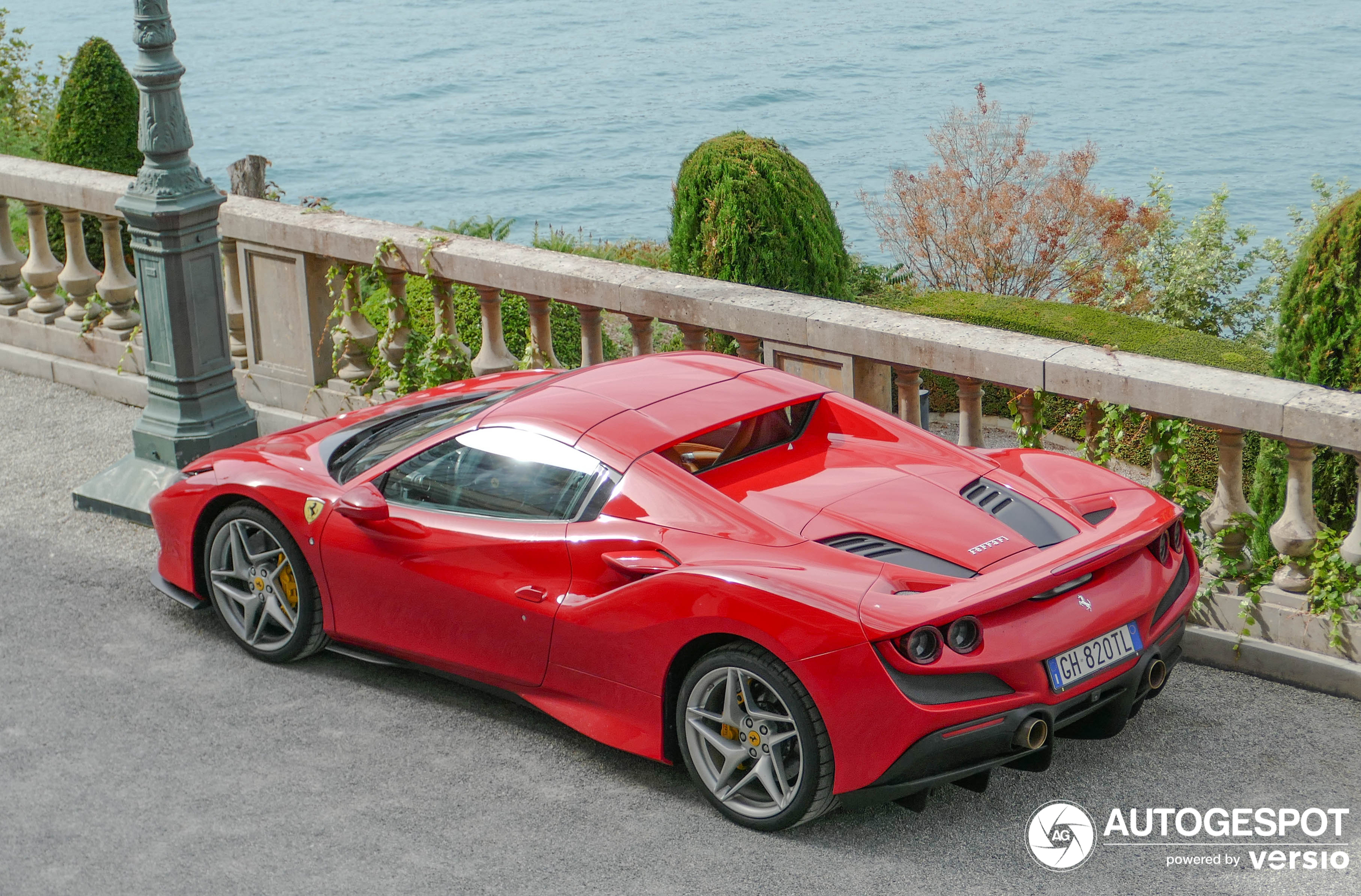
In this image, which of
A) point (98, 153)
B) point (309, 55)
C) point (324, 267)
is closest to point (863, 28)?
point (309, 55)

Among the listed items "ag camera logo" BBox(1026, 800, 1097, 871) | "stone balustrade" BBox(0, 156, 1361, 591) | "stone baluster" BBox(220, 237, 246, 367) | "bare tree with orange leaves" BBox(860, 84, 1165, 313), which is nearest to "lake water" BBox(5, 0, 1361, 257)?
"bare tree with orange leaves" BBox(860, 84, 1165, 313)

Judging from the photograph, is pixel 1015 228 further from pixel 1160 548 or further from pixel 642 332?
pixel 1160 548

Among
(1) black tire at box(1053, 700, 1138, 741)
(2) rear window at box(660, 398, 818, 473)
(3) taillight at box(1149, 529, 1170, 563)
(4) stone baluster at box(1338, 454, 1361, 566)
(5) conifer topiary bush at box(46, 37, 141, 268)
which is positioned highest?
(5) conifer topiary bush at box(46, 37, 141, 268)

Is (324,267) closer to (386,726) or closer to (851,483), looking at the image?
(386,726)

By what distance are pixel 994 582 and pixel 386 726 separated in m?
2.47

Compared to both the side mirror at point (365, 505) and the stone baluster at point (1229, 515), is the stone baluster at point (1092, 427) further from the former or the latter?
the side mirror at point (365, 505)

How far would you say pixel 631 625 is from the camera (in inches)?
194

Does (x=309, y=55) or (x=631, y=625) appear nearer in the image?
(x=631, y=625)

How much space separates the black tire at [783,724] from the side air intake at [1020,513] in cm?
91

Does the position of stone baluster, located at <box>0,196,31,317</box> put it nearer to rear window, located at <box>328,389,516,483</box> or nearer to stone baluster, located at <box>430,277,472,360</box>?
stone baluster, located at <box>430,277,472,360</box>

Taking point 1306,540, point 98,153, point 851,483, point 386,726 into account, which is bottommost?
point 386,726

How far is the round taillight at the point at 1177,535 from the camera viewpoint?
514 cm

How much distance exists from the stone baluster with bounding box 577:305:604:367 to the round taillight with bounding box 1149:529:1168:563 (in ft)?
10.1

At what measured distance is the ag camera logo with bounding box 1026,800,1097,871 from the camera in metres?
4.71
